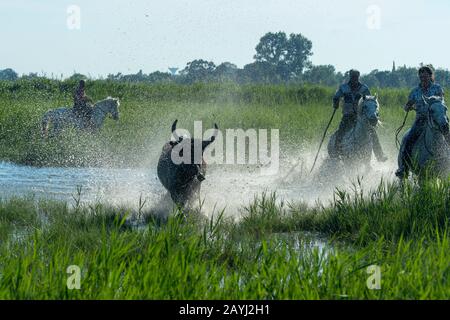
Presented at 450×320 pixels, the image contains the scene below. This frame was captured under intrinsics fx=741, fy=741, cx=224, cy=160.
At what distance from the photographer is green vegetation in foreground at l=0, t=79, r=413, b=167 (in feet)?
60.2

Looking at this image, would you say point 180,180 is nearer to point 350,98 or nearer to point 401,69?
point 350,98

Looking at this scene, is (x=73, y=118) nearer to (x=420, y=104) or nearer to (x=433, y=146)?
(x=420, y=104)

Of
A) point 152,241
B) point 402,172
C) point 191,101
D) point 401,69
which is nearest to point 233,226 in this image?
point 152,241

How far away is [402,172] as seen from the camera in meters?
10.5

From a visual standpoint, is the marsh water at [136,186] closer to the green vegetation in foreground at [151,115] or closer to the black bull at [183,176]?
the black bull at [183,176]

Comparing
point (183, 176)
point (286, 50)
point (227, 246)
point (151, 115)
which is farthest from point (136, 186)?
point (286, 50)

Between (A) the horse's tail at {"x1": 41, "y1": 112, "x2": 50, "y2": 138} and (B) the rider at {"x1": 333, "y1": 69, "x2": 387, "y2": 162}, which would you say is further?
(A) the horse's tail at {"x1": 41, "y1": 112, "x2": 50, "y2": 138}

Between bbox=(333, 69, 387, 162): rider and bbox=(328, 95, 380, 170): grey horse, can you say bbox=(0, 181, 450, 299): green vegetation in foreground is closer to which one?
bbox=(328, 95, 380, 170): grey horse

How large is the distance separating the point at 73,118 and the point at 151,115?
12.5 feet

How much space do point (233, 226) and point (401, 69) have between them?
3175 inches

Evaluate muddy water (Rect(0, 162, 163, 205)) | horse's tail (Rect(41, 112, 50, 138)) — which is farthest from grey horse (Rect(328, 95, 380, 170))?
horse's tail (Rect(41, 112, 50, 138))

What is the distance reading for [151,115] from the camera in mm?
A: 23328

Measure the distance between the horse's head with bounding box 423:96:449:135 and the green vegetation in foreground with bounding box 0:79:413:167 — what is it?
901 centimetres
